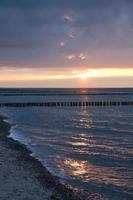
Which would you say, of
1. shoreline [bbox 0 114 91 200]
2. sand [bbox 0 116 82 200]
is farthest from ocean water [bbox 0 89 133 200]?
sand [bbox 0 116 82 200]

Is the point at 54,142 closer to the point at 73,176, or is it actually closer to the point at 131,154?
the point at 131,154

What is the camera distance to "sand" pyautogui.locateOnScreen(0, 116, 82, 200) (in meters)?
20.1

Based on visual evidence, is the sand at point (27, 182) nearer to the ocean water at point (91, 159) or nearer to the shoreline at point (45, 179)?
the shoreline at point (45, 179)

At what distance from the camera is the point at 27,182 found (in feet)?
73.8

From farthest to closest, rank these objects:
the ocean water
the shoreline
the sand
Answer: the ocean water < the shoreline < the sand

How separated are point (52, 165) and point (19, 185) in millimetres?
8723

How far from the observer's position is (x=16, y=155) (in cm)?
3147

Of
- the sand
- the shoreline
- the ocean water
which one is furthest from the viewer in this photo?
the ocean water

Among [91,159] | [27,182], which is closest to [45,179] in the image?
[27,182]

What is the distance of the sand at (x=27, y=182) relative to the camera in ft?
66.1

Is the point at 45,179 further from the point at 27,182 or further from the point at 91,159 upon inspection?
the point at 91,159

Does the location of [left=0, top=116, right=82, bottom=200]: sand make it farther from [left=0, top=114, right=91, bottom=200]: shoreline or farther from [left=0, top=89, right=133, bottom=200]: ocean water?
[left=0, top=89, right=133, bottom=200]: ocean water

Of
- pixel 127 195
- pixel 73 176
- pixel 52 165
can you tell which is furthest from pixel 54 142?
pixel 127 195

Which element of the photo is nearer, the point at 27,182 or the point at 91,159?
the point at 27,182
